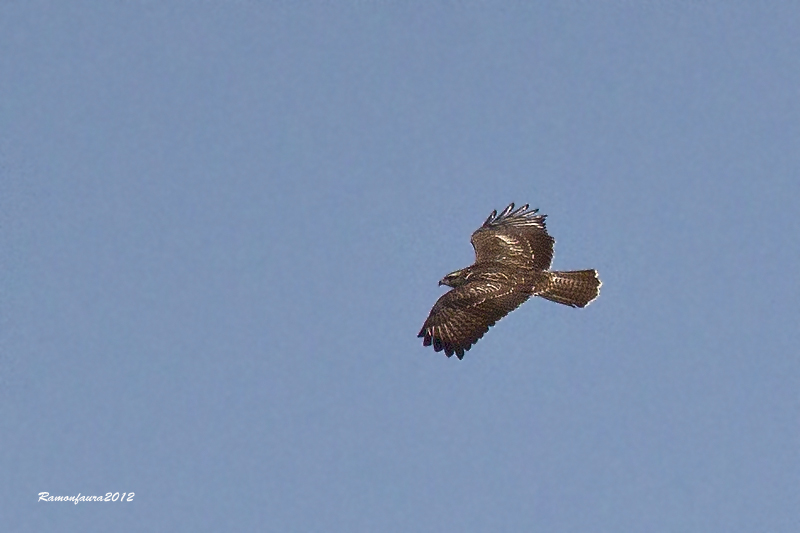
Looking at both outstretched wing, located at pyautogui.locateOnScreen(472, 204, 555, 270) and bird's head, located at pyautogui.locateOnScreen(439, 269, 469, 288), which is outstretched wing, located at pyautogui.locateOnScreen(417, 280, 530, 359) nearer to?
bird's head, located at pyautogui.locateOnScreen(439, 269, 469, 288)

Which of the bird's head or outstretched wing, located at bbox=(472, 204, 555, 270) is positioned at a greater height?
outstretched wing, located at bbox=(472, 204, 555, 270)

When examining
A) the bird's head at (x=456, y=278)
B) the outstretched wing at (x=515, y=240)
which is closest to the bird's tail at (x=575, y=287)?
the outstretched wing at (x=515, y=240)

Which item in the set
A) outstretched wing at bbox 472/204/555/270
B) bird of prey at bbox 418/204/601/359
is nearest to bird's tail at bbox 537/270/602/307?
bird of prey at bbox 418/204/601/359

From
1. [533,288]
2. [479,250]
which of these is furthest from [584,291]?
[479,250]

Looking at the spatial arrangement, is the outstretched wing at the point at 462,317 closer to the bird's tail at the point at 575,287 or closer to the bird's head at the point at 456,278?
the bird's head at the point at 456,278

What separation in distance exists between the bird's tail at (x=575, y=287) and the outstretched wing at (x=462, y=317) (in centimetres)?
128

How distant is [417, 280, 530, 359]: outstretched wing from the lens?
104 ft

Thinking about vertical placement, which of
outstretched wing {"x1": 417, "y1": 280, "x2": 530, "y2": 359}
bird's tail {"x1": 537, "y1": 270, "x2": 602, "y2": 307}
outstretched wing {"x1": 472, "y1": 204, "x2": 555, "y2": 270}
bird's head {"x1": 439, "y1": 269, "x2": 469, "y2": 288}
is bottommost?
outstretched wing {"x1": 417, "y1": 280, "x2": 530, "y2": 359}

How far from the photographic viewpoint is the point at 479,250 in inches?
1391

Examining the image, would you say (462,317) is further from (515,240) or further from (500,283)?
(515,240)

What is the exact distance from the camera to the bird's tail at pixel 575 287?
109 ft

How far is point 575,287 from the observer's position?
109ft

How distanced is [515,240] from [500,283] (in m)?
2.01

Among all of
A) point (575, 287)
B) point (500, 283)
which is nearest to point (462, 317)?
point (500, 283)
